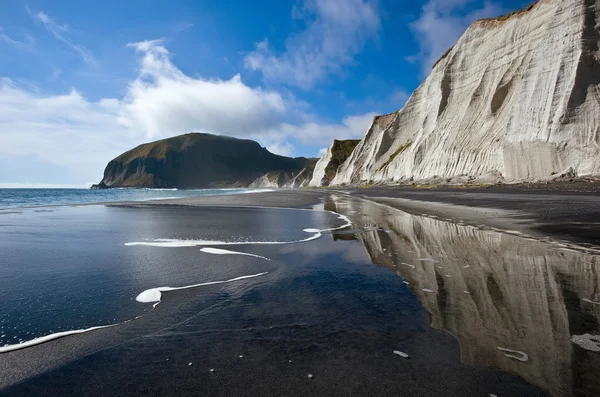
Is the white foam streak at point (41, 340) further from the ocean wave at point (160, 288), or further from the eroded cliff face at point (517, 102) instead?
the eroded cliff face at point (517, 102)

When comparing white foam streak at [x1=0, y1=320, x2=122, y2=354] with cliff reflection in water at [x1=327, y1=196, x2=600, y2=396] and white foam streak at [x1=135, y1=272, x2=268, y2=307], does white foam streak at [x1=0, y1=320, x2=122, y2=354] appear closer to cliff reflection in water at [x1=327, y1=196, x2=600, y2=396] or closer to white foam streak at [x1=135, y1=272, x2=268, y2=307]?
white foam streak at [x1=135, y1=272, x2=268, y2=307]

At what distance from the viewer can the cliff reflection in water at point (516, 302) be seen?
2576mm

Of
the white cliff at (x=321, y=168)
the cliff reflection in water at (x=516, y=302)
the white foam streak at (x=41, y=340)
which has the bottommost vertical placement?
the cliff reflection in water at (x=516, y=302)

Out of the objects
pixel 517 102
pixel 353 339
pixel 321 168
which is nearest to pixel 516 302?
pixel 353 339

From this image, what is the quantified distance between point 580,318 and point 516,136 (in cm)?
3889

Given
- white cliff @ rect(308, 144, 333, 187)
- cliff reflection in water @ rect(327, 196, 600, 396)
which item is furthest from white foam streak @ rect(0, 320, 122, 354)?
white cliff @ rect(308, 144, 333, 187)

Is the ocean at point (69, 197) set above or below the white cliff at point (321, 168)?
below

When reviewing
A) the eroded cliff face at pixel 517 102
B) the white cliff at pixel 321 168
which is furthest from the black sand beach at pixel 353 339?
the white cliff at pixel 321 168

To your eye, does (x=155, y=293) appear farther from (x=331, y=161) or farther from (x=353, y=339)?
(x=331, y=161)

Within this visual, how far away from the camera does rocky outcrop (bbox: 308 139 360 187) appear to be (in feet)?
394

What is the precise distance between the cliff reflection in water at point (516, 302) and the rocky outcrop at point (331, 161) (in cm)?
11198

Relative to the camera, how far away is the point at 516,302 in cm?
393

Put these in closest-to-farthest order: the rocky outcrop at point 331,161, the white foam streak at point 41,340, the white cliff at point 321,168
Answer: the white foam streak at point 41,340, the rocky outcrop at point 331,161, the white cliff at point 321,168

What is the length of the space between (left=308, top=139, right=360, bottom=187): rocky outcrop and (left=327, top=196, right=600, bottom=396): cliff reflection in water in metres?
112
